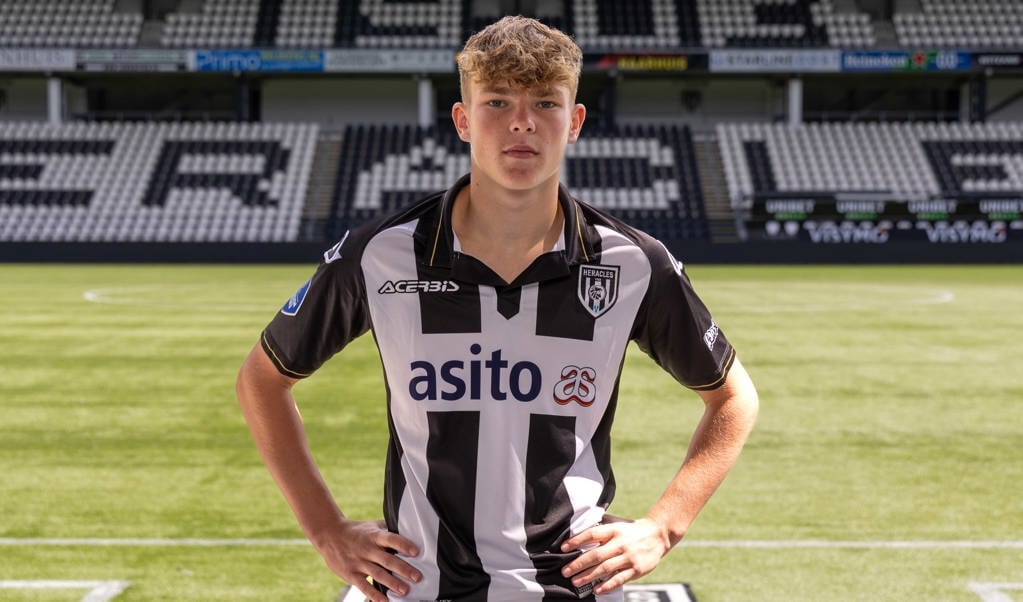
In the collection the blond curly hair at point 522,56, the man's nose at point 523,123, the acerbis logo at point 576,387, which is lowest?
the acerbis logo at point 576,387

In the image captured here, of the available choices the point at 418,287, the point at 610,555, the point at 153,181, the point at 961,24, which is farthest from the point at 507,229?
the point at 961,24

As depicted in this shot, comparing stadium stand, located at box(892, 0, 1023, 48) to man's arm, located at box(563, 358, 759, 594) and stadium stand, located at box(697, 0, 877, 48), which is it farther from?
man's arm, located at box(563, 358, 759, 594)

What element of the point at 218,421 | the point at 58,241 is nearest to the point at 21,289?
the point at 58,241

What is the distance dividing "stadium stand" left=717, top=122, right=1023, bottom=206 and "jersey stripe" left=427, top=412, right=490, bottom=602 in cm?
3149

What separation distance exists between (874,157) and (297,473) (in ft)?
119

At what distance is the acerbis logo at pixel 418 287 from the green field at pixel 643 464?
2183 mm

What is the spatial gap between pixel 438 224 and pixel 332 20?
3970cm

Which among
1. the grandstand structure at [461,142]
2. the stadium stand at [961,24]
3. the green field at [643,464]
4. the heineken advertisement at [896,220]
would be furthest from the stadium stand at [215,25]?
the green field at [643,464]

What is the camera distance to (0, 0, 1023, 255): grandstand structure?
32969mm

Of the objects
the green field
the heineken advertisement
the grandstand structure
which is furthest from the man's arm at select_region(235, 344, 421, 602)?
the heineken advertisement

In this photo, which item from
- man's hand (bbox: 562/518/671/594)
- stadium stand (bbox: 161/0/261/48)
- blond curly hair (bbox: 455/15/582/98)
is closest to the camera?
blond curly hair (bbox: 455/15/582/98)

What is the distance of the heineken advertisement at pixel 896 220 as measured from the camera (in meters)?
30.1

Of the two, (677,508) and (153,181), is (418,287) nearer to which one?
(677,508)

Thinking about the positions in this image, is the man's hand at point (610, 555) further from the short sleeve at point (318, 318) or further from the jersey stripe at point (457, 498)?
the short sleeve at point (318, 318)
